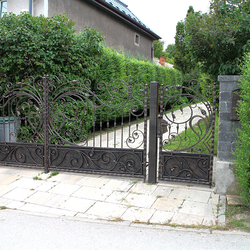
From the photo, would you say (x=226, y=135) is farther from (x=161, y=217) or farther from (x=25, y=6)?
(x=25, y=6)

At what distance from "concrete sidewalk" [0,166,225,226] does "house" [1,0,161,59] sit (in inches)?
288

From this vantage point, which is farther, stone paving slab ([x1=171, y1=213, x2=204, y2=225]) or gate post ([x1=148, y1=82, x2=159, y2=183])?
gate post ([x1=148, y1=82, x2=159, y2=183])

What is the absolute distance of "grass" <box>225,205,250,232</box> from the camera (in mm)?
3431

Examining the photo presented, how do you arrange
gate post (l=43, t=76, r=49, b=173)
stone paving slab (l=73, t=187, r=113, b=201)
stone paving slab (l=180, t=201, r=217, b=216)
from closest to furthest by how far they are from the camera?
stone paving slab (l=180, t=201, r=217, b=216) < stone paving slab (l=73, t=187, r=113, b=201) < gate post (l=43, t=76, r=49, b=173)

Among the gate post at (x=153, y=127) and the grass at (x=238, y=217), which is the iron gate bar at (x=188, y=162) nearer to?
the gate post at (x=153, y=127)

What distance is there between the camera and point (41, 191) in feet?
15.2

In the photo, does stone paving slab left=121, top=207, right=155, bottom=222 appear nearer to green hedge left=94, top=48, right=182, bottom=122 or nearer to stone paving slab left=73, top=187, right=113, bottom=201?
stone paving slab left=73, top=187, right=113, bottom=201

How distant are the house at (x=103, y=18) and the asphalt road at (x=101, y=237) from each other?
855 centimetres

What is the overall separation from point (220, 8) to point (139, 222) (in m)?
4.52

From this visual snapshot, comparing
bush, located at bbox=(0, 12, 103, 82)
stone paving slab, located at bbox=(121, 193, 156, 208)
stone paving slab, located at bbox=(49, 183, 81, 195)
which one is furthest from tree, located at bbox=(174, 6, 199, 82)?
stone paving slab, located at bbox=(121, 193, 156, 208)

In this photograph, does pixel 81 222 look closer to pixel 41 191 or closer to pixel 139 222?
pixel 139 222

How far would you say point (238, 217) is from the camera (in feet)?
12.0

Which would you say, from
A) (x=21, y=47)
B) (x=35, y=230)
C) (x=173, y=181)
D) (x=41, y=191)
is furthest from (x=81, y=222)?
(x=21, y=47)

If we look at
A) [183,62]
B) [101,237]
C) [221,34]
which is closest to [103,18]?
[221,34]
